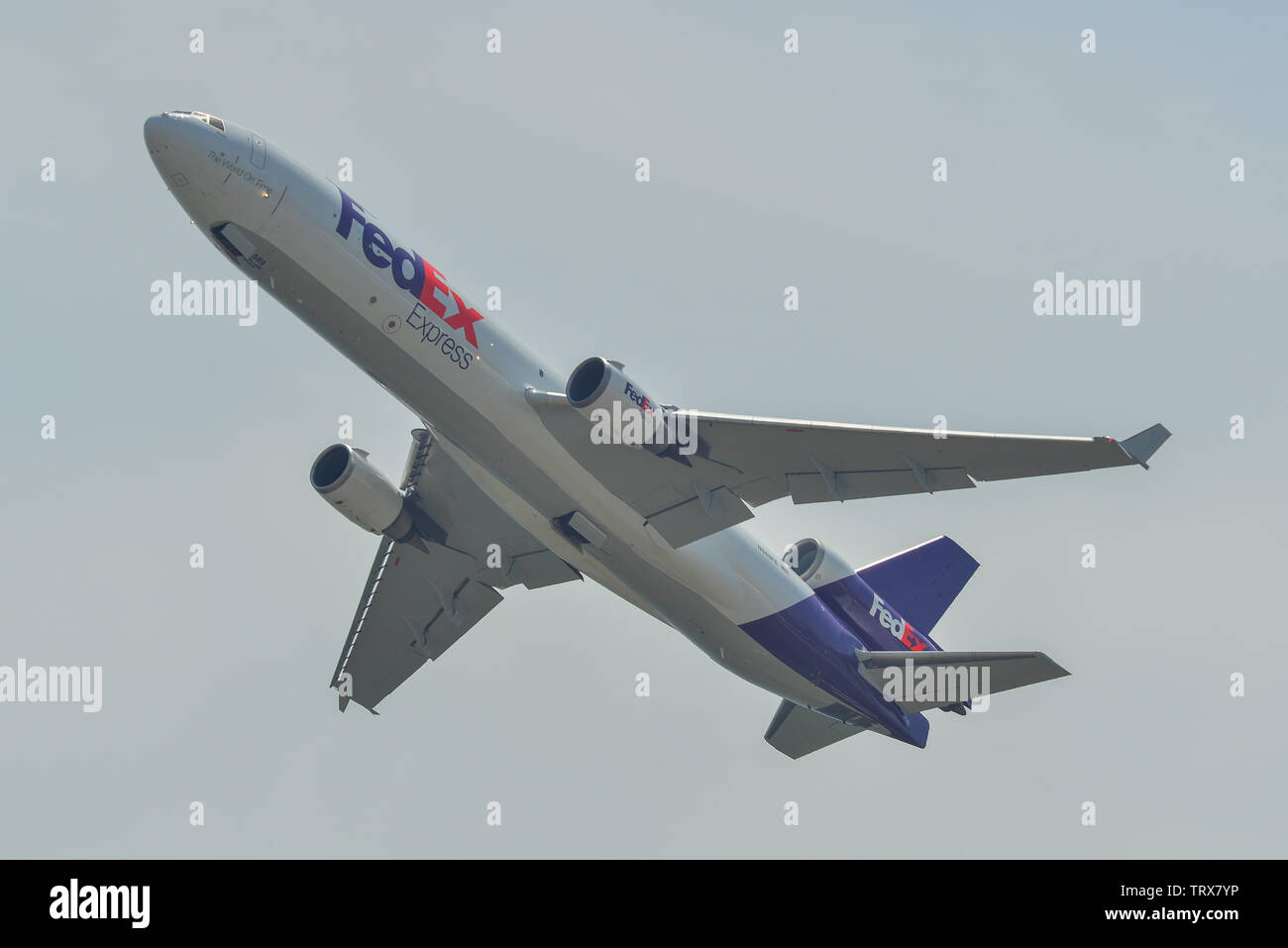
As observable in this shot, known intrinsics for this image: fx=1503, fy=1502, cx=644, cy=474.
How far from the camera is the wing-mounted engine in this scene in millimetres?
33875

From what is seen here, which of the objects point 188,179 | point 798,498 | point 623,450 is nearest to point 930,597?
point 798,498

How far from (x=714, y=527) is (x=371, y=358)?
7977 millimetres

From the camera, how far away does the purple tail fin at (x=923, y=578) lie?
3956cm

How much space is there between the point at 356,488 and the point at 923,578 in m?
15.5

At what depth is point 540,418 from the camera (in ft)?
97.8

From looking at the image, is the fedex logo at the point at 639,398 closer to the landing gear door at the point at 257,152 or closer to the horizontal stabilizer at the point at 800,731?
the landing gear door at the point at 257,152

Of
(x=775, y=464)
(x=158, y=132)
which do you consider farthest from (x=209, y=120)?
(x=775, y=464)

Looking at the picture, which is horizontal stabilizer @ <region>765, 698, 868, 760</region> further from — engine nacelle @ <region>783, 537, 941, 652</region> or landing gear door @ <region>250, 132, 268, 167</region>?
landing gear door @ <region>250, 132, 268, 167</region>

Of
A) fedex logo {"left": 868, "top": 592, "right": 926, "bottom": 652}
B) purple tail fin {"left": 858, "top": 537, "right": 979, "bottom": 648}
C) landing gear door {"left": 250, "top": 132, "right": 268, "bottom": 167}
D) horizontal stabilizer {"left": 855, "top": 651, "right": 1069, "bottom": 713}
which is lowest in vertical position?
horizontal stabilizer {"left": 855, "top": 651, "right": 1069, "bottom": 713}

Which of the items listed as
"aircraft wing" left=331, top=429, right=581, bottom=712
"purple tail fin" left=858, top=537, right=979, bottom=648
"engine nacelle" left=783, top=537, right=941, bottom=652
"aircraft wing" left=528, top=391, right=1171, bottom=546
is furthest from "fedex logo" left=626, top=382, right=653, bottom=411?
"purple tail fin" left=858, top=537, right=979, bottom=648

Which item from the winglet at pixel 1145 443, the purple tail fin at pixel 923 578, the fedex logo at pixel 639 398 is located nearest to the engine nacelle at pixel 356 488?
the fedex logo at pixel 639 398

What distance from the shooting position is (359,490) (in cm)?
3406

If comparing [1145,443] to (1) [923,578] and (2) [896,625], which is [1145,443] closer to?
(2) [896,625]

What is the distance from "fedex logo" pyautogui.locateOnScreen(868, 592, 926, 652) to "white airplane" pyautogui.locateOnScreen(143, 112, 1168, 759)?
0.18 ft
